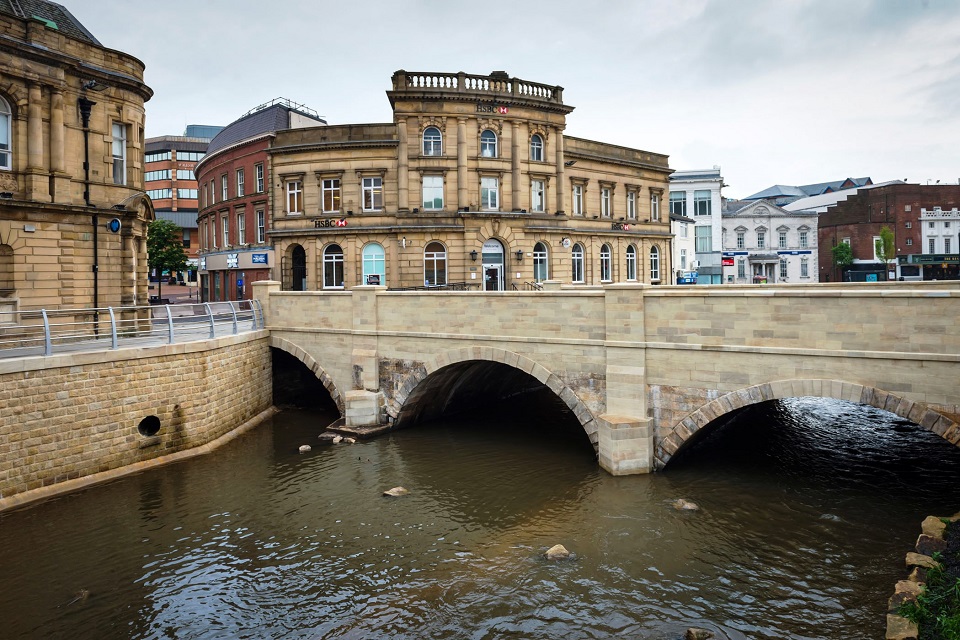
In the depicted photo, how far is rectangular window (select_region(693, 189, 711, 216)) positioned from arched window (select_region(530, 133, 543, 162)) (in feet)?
93.4

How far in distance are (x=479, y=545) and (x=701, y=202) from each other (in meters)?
53.6

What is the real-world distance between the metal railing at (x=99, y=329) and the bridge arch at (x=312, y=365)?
1009mm

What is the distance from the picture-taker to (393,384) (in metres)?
20.7

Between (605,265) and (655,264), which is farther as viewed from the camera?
(655,264)

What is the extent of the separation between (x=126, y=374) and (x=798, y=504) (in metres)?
A: 17.3

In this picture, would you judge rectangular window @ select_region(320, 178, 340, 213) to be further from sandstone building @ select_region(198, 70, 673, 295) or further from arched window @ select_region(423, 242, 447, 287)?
arched window @ select_region(423, 242, 447, 287)

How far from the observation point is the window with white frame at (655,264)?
44.0 m

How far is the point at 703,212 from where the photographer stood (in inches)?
2319

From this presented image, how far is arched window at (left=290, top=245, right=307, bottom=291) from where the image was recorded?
35156 millimetres

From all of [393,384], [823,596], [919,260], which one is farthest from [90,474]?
[919,260]

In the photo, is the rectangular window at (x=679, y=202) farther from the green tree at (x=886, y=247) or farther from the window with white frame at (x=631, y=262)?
the green tree at (x=886, y=247)

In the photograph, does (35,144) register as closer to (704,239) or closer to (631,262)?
(631,262)

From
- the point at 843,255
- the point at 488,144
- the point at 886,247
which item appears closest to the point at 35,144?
the point at 488,144

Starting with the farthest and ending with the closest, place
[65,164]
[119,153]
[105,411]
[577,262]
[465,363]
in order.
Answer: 1. [577,262]
2. [119,153]
3. [65,164]
4. [465,363]
5. [105,411]
